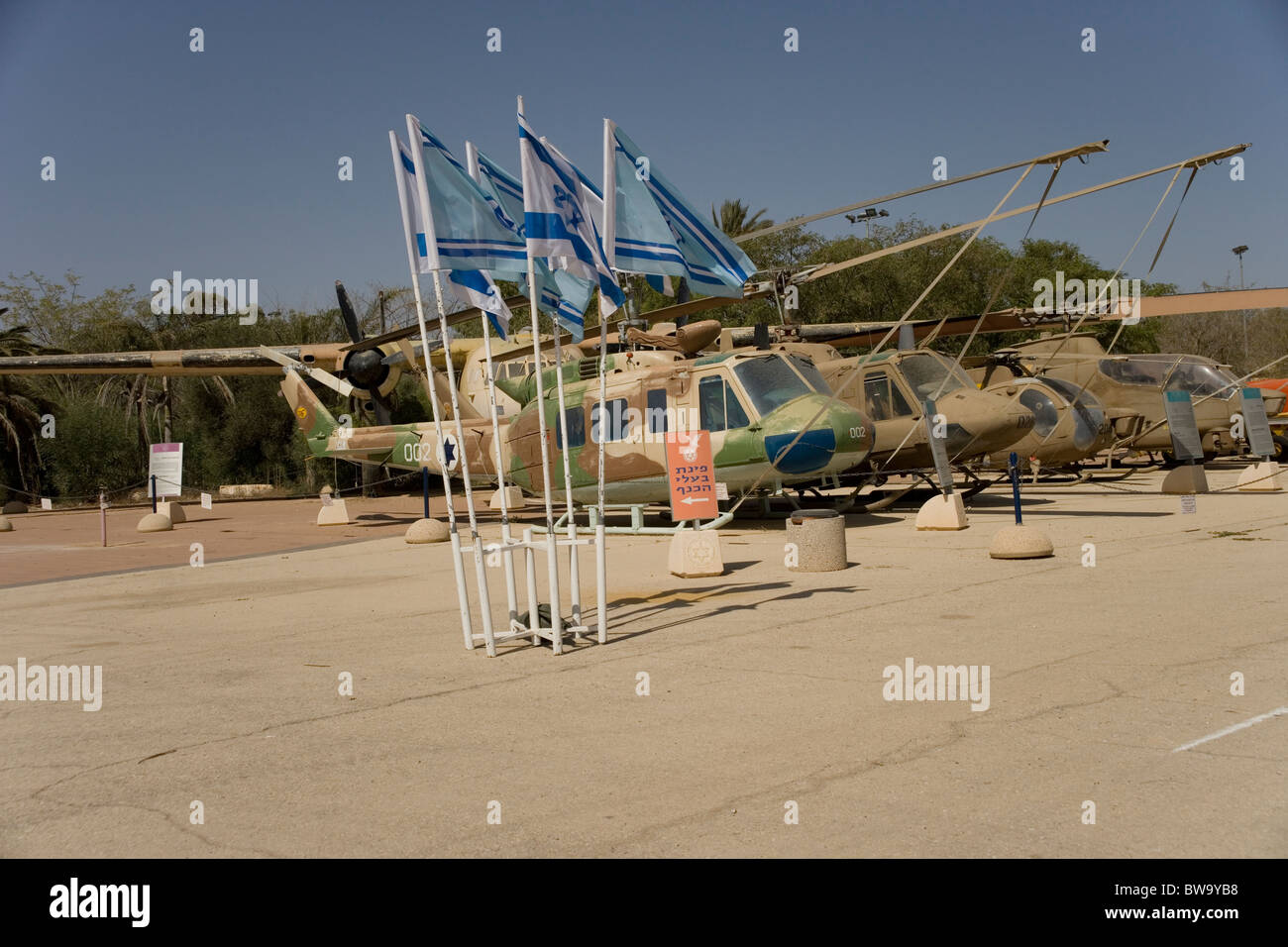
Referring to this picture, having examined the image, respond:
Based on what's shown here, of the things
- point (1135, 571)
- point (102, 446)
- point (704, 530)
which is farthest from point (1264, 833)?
point (102, 446)

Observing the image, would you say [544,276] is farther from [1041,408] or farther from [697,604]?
[1041,408]

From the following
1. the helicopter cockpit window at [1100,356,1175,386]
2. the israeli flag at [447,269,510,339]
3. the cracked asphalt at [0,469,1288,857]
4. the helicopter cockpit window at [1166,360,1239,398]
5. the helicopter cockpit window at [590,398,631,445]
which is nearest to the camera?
the cracked asphalt at [0,469,1288,857]

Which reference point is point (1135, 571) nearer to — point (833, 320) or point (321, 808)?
point (321, 808)

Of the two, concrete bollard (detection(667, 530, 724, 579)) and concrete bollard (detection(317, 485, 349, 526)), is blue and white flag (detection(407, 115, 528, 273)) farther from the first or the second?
concrete bollard (detection(317, 485, 349, 526))

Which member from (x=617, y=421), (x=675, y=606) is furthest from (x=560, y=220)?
(x=617, y=421)

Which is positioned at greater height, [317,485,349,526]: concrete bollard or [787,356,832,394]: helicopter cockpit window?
[787,356,832,394]: helicopter cockpit window

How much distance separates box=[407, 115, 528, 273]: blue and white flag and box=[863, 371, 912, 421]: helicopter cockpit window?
11.2 meters

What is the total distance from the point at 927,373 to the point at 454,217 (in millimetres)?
12347

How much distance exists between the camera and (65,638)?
31.2 feet

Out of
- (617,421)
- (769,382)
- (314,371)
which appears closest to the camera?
(769,382)

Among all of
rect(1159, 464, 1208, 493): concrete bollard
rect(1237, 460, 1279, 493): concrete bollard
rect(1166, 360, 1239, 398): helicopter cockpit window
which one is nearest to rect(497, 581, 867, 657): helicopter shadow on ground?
rect(1159, 464, 1208, 493): concrete bollard

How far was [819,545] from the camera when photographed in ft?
39.4

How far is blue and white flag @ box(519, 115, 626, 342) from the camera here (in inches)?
323

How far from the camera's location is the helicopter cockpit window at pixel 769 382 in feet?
54.2
